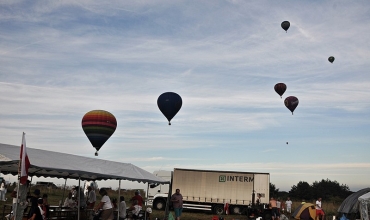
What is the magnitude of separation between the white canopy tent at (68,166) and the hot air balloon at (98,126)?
223 centimetres

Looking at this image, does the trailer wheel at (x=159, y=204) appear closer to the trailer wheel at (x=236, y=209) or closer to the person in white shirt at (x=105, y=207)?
the trailer wheel at (x=236, y=209)

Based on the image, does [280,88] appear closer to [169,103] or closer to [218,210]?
[218,210]

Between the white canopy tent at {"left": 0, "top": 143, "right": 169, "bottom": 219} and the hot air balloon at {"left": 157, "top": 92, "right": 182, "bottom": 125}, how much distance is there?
5.09m

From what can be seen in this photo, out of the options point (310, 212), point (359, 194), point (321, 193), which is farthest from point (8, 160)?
point (321, 193)

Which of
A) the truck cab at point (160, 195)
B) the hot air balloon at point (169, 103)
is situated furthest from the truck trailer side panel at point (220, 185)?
the hot air balloon at point (169, 103)

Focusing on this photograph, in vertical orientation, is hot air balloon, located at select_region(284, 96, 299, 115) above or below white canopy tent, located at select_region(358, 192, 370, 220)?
above

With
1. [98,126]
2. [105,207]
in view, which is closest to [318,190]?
[98,126]

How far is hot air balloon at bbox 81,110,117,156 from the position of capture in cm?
1997

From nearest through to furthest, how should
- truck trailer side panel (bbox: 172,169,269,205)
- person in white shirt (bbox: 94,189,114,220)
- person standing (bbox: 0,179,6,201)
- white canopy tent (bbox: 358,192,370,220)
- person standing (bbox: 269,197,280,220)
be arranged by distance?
person in white shirt (bbox: 94,189,114,220)
white canopy tent (bbox: 358,192,370,220)
person standing (bbox: 269,197,280,220)
person standing (bbox: 0,179,6,201)
truck trailer side panel (bbox: 172,169,269,205)

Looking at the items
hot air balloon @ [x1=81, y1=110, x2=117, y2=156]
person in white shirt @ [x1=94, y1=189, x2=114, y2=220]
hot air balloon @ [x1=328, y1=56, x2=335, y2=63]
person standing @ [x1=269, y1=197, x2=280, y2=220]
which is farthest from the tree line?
person in white shirt @ [x1=94, y1=189, x2=114, y2=220]

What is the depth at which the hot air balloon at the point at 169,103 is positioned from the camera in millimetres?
22828

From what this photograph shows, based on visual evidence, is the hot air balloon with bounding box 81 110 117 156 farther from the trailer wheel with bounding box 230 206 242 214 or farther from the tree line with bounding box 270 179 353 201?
the tree line with bounding box 270 179 353 201

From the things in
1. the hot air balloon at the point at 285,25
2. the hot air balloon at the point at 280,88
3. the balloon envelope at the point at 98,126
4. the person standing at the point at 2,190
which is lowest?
the person standing at the point at 2,190

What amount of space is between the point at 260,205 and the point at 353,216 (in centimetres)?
551
